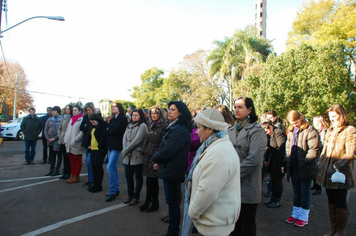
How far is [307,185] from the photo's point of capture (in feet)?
14.0

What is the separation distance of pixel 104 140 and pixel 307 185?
14.3 feet

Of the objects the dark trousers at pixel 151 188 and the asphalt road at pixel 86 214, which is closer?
the asphalt road at pixel 86 214

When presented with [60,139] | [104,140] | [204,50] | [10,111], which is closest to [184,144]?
[104,140]

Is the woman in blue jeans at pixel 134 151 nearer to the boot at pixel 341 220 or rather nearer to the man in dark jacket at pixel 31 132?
the boot at pixel 341 220

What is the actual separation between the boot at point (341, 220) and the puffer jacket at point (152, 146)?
3.02 m

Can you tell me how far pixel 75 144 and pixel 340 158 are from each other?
603cm

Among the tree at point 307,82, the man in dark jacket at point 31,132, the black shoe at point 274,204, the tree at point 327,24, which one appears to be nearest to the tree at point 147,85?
the tree at point 327,24

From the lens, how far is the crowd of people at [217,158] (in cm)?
213

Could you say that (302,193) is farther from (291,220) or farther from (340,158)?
(340,158)

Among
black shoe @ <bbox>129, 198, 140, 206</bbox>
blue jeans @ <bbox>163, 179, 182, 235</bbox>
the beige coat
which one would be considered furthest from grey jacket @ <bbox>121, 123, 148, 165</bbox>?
the beige coat

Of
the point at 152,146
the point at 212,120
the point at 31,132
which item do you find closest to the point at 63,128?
the point at 31,132

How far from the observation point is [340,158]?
3572 millimetres

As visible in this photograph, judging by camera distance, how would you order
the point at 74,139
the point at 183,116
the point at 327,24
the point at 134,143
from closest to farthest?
the point at 183,116 → the point at 134,143 → the point at 74,139 → the point at 327,24

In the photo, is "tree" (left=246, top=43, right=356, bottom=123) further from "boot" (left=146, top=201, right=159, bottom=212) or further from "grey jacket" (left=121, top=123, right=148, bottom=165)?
"boot" (left=146, top=201, right=159, bottom=212)
